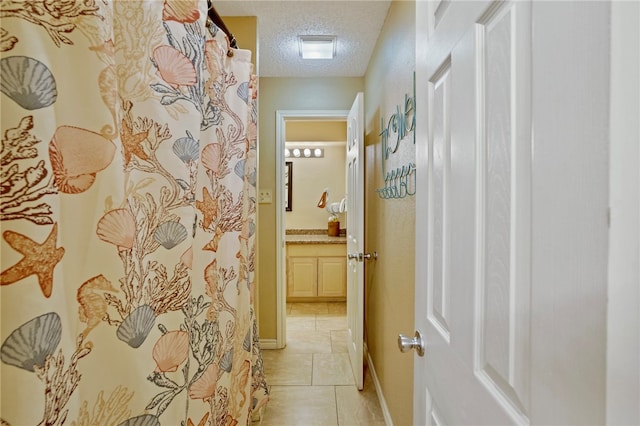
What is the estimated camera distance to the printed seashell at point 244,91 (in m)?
1.41

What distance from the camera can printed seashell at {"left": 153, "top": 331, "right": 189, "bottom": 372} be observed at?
77 centimetres

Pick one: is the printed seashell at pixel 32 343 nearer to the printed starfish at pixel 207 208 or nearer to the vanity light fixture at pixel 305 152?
the printed starfish at pixel 207 208

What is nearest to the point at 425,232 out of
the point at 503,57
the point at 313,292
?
the point at 503,57

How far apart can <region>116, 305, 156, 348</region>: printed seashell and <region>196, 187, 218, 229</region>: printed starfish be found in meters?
0.37

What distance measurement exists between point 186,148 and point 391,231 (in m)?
1.30

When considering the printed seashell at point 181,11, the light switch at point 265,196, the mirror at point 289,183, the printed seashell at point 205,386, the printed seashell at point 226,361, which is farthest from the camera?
the mirror at point 289,183

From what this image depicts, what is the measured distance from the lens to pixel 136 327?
2.43 ft

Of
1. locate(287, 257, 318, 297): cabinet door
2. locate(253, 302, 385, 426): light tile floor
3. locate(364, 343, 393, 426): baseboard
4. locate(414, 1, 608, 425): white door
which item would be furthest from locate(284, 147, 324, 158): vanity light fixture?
locate(414, 1, 608, 425): white door

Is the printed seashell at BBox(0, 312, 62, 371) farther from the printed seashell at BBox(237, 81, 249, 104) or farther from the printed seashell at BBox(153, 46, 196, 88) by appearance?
the printed seashell at BBox(237, 81, 249, 104)

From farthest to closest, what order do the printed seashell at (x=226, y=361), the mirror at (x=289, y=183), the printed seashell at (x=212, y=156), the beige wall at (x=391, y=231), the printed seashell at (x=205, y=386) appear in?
the mirror at (x=289, y=183)
the beige wall at (x=391, y=231)
the printed seashell at (x=226, y=361)
the printed seashell at (x=212, y=156)
the printed seashell at (x=205, y=386)

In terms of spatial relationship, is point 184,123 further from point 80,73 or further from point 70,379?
point 70,379

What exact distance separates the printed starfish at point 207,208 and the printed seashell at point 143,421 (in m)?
0.53

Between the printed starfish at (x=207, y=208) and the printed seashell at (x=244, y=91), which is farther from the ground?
the printed seashell at (x=244, y=91)

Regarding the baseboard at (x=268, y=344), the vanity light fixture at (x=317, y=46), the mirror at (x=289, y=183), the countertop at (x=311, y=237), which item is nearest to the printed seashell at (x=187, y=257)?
the vanity light fixture at (x=317, y=46)
